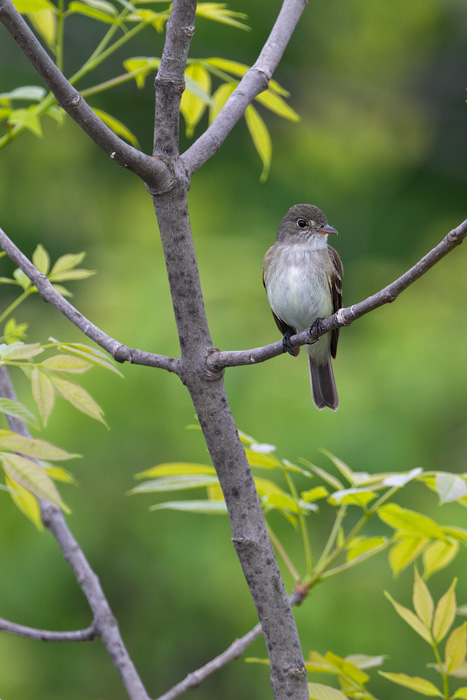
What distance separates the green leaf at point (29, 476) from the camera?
1099 mm

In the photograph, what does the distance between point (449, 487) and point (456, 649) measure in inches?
11.8

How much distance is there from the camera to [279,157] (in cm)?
534

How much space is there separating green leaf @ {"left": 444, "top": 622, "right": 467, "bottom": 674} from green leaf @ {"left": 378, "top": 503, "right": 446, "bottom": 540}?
154 mm

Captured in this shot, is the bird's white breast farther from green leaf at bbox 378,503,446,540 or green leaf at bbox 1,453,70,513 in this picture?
green leaf at bbox 1,453,70,513

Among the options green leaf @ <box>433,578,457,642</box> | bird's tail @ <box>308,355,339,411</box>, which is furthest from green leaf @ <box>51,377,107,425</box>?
bird's tail @ <box>308,355,339,411</box>

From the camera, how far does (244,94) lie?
150cm

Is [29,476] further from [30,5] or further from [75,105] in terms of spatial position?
[30,5]

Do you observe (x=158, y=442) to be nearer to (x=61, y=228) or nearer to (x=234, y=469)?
(x=234, y=469)

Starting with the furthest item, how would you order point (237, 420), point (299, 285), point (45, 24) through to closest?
point (237, 420) < point (299, 285) < point (45, 24)

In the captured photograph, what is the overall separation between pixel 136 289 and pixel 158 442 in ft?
2.61

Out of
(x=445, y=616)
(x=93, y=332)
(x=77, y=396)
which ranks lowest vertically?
(x=445, y=616)

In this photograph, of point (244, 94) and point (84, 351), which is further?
point (244, 94)

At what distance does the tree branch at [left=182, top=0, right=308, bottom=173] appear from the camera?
1.34 metres

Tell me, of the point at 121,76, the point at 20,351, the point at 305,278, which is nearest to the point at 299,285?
the point at 305,278
